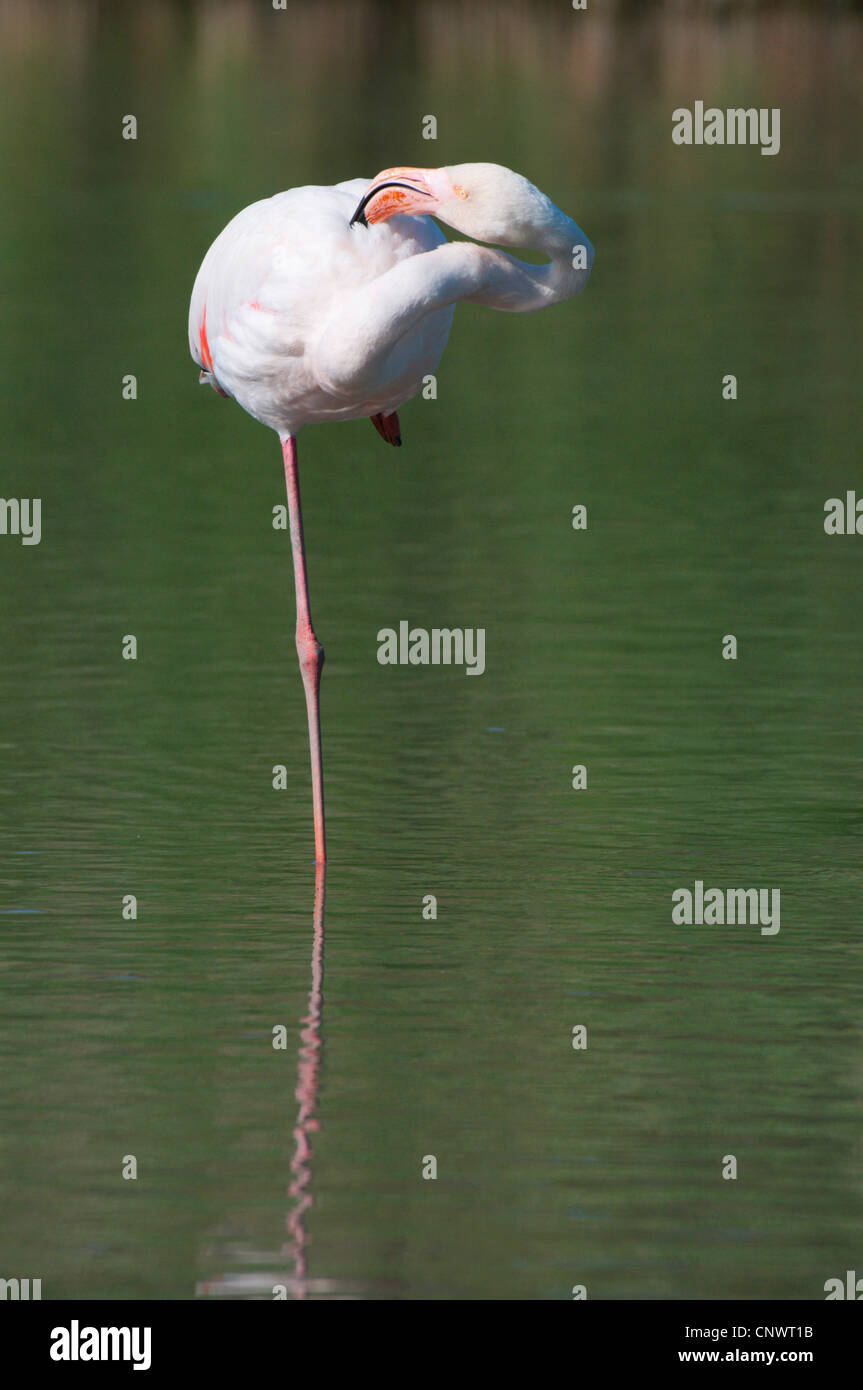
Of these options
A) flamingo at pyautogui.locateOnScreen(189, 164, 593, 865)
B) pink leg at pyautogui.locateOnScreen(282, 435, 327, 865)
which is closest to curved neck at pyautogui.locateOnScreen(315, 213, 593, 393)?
flamingo at pyautogui.locateOnScreen(189, 164, 593, 865)

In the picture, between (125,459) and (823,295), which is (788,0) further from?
(125,459)

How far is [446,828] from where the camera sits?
388 inches

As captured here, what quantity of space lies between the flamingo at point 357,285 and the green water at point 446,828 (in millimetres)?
780

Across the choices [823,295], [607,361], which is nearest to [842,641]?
[607,361]

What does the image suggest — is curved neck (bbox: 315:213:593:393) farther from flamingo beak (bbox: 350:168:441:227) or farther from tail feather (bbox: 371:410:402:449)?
tail feather (bbox: 371:410:402:449)

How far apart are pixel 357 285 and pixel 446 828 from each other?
1.80 metres

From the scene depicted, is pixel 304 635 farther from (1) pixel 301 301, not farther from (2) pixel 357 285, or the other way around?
(2) pixel 357 285

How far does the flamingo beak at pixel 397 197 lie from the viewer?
9016mm

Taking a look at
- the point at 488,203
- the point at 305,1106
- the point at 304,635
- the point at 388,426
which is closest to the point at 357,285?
the point at 488,203

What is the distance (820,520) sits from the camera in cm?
1656

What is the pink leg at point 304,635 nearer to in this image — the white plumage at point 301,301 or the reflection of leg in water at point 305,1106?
the white plumage at point 301,301

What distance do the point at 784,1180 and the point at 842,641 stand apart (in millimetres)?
6565

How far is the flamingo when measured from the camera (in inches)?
349

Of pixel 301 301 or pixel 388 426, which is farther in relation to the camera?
pixel 388 426
